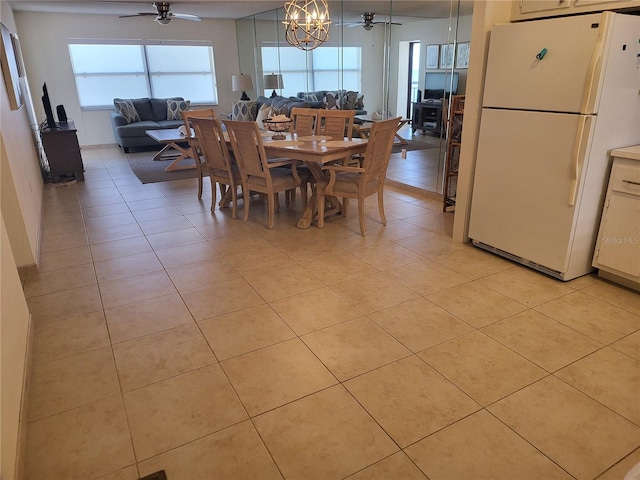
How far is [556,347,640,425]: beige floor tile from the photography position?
180cm

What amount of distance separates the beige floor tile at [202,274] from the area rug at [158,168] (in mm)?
2959

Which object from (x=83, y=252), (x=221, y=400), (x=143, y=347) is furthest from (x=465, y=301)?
(x=83, y=252)

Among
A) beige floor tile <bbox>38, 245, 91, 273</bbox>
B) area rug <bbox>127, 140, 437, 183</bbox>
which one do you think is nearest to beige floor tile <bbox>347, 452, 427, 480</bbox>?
beige floor tile <bbox>38, 245, 91, 273</bbox>

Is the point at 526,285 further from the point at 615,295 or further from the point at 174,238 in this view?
the point at 174,238

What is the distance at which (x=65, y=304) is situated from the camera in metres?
2.67

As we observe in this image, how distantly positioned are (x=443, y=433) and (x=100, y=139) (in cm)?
882

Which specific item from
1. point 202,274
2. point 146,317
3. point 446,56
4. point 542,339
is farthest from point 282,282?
point 446,56

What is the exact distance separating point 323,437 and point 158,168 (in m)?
5.66

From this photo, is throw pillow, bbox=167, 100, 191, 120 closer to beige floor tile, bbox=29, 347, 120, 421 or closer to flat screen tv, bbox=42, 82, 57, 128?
flat screen tv, bbox=42, 82, 57, 128

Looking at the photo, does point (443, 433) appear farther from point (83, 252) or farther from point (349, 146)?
point (83, 252)

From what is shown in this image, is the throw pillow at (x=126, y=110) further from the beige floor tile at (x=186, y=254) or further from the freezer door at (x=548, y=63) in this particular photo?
the freezer door at (x=548, y=63)

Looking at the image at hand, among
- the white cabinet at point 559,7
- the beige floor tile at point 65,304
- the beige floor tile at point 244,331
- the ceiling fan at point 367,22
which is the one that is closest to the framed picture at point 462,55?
the white cabinet at point 559,7

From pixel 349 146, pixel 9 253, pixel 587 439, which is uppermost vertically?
pixel 349 146

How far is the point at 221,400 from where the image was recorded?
186 centimetres
